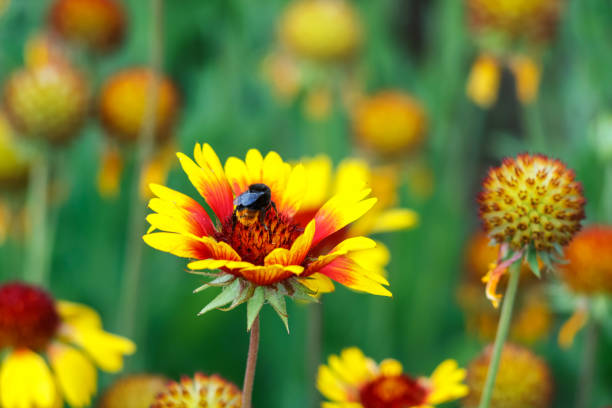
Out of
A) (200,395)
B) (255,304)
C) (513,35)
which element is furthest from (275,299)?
(513,35)

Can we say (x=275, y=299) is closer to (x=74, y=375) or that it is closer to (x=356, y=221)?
(x=74, y=375)

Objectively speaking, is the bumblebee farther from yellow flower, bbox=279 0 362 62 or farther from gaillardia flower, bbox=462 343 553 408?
yellow flower, bbox=279 0 362 62

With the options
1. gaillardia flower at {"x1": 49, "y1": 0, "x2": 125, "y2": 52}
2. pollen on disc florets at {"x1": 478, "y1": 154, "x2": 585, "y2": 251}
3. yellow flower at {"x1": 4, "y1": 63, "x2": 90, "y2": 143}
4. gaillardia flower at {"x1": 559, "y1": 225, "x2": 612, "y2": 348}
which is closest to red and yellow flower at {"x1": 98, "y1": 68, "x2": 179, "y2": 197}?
yellow flower at {"x1": 4, "y1": 63, "x2": 90, "y2": 143}

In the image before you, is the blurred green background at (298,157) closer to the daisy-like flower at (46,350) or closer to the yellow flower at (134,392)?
the daisy-like flower at (46,350)

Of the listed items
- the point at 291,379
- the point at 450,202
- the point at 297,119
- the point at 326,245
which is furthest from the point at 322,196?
the point at 297,119

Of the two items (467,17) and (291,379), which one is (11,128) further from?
(467,17)

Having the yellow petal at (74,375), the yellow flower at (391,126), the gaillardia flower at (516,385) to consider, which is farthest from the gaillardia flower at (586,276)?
the yellow flower at (391,126)
